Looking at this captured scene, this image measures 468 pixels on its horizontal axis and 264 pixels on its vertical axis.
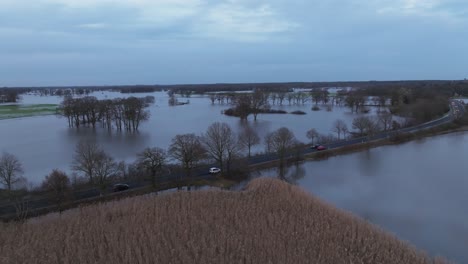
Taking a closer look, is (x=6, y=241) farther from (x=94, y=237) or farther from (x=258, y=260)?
(x=258, y=260)

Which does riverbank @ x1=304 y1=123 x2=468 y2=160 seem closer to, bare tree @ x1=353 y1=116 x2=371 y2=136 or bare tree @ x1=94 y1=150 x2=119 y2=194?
bare tree @ x1=353 y1=116 x2=371 y2=136

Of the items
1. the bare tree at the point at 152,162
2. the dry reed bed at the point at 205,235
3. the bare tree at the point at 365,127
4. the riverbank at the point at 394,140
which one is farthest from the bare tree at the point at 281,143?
the dry reed bed at the point at 205,235

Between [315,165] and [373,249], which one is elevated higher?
[373,249]

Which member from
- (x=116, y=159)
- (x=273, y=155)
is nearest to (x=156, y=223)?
(x=116, y=159)

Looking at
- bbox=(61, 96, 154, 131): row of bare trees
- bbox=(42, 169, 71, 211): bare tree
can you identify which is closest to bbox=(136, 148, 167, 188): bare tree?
bbox=(42, 169, 71, 211): bare tree

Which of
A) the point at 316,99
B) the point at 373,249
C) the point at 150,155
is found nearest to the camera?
the point at 373,249

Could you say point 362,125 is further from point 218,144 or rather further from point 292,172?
point 218,144

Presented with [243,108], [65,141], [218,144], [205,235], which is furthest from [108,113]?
[205,235]
